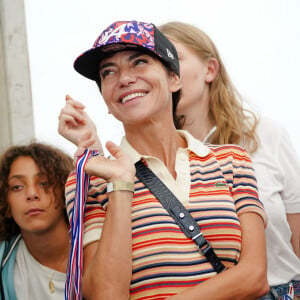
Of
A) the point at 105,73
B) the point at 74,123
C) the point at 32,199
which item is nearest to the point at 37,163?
the point at 32,199

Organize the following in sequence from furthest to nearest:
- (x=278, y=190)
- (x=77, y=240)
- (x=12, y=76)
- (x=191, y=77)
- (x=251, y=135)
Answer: (x=12, y=76), (x=191, y=77), (x=251, y=135), (x=278, y=190), (x=77, y=240)

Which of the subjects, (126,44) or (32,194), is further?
(32,194)

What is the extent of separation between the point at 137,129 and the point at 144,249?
44 cm

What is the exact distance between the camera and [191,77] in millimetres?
2369

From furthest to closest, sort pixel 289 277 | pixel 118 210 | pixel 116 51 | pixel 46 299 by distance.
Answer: pixel 46 299 < pixel 289 277 < pixel 116 51 < pixel 118 210

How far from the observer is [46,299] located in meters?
2.34

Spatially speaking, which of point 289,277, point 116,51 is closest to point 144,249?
point 116,51

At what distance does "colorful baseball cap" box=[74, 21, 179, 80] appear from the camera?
5.23 feet

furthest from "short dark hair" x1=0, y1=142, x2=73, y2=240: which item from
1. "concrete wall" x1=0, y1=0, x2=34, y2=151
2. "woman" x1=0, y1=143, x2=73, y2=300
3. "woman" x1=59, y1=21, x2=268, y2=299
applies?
"woman" x1=59, y1=21, x2=268, y2=299

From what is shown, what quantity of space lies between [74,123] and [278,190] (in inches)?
37.8

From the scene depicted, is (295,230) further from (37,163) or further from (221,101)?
(37,163)

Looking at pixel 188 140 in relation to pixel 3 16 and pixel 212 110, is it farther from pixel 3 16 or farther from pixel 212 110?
pixel 3 16

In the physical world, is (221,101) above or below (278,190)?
above

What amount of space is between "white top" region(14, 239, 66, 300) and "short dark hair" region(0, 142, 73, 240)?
0.20m
